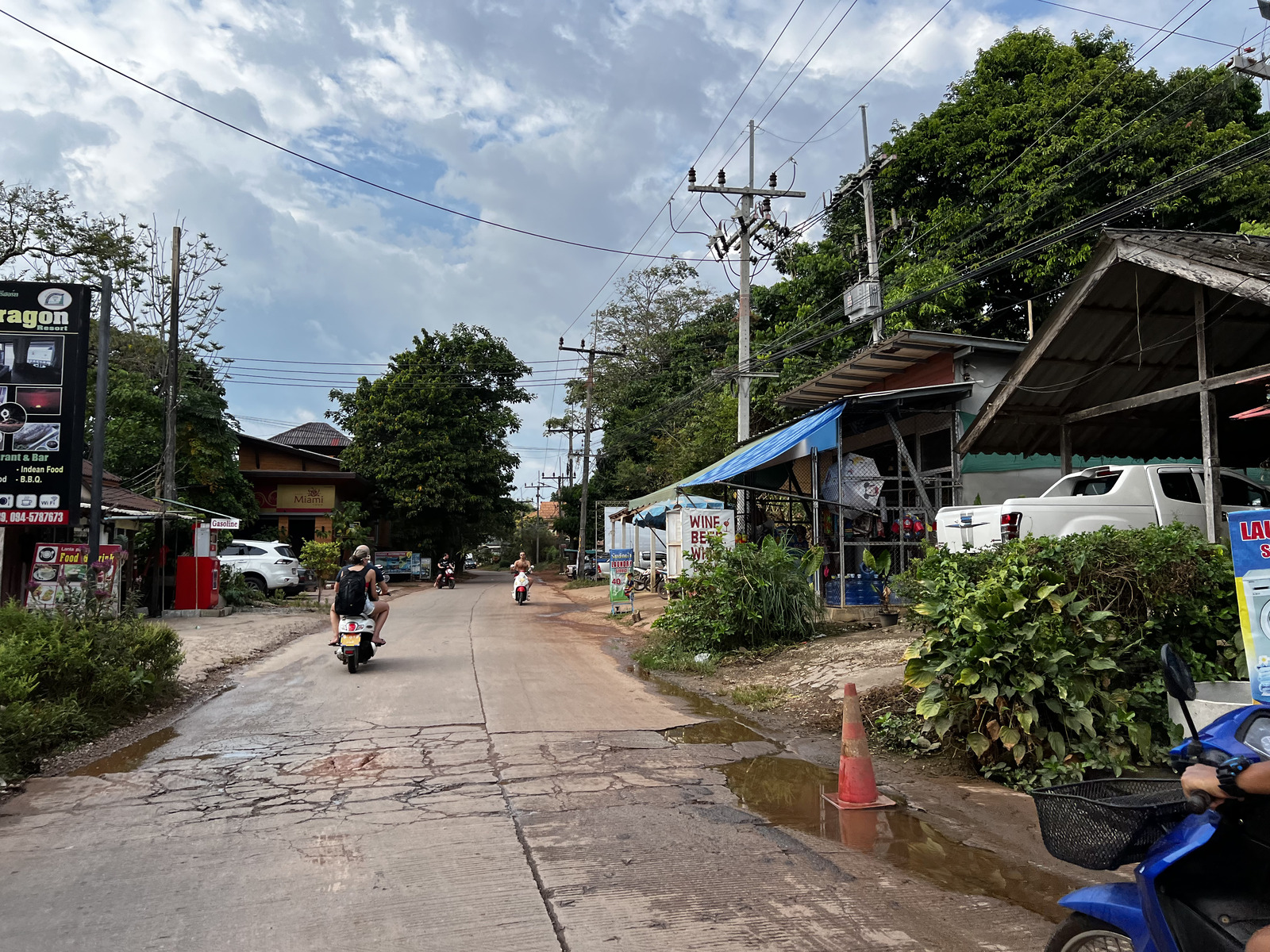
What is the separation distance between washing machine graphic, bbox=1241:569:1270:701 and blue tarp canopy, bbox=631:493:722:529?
13.4m

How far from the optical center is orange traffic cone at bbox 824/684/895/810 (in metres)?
5.60

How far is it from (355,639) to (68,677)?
394cm

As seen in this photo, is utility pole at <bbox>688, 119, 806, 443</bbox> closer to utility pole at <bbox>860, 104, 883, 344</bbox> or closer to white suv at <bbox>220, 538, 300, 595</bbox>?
utility pole at <bbox>860, 104, 883, 344</bbox>

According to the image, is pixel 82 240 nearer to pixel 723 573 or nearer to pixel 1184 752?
pixel 723 573

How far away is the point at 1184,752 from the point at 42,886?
503 centimetres

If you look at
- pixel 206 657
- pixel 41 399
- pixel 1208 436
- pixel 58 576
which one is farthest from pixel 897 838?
pixel 206 657

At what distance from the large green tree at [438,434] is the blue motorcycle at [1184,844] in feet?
124

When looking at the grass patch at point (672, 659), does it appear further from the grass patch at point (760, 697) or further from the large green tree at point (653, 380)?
the large green tree at point (653, 380)

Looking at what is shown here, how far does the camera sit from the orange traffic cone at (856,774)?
560 centimetres

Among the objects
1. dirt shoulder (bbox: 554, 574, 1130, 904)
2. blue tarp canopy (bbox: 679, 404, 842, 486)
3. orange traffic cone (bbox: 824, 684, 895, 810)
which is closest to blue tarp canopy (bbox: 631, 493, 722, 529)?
blue tarp canopy (bbox: 679, 404, 842, 486)

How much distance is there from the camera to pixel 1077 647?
6.03m

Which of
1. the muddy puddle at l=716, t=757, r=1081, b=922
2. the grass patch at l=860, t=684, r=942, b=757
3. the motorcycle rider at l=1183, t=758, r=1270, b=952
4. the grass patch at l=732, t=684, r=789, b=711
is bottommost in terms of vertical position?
the muddy puddle at l=716, t=757, r=1081, b=922

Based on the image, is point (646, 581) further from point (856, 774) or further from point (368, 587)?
point (856, 774)

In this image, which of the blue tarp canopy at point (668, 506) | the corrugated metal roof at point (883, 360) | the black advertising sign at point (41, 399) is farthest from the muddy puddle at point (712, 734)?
the blue tarp canopy at point (668, 506)
